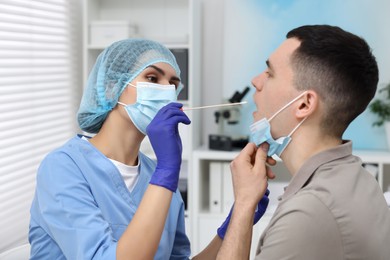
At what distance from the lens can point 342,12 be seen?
2930 millimetres

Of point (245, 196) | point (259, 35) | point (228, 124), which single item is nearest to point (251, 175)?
point (245, 196)

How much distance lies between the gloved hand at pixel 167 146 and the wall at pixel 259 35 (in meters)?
1.68

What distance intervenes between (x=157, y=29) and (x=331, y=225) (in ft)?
7.61

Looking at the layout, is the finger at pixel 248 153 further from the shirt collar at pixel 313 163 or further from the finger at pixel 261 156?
the shirt collar at pixel 313 163

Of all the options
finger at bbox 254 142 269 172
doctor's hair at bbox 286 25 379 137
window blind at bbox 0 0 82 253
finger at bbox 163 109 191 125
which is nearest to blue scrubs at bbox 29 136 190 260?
Answer: finger at bbox 163 109 191 125

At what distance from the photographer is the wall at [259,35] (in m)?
2.91

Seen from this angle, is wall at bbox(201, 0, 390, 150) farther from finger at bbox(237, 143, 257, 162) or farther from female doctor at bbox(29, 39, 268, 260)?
finger at bbox(237, 143, 257, 162)

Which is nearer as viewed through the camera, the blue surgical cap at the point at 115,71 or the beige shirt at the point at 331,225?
the beige shirt at the point at 331,225

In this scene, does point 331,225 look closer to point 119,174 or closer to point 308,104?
point 308,104

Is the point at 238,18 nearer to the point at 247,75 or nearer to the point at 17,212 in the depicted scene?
the point at 247,75

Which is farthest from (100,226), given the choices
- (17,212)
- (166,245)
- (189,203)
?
(189,203)

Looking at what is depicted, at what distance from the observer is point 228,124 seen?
10.1ft

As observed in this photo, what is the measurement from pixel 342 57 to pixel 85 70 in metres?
2.00

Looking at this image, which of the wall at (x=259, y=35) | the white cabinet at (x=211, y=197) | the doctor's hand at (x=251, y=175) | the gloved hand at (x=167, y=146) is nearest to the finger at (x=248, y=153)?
the doctor's hand at (x=251, y=175)
